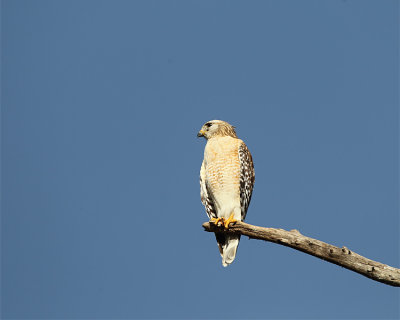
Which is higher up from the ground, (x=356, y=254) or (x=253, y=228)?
(x=253, y=228)

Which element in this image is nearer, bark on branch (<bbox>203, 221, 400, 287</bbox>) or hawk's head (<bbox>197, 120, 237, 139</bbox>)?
bark on branch (<bbox>203, 221, 400, 287</bbox>)

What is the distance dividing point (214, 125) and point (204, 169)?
0.90 metres

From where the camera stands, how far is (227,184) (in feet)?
30.1

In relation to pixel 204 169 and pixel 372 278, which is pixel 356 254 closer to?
pixel 372 278

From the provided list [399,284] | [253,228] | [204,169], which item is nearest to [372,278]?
[399,284]

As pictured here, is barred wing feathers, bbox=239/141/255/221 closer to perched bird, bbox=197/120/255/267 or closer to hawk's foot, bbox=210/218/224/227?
perched bird, bbox=197/120/255/267

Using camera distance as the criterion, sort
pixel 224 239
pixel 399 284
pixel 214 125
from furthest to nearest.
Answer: pixel 214 125 → pixel 224 239 → pixel 399 284

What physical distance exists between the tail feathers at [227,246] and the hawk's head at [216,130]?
191 cm

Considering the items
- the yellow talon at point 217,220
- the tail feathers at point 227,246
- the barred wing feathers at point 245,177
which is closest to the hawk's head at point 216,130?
the barred wing feathers at point 245,177

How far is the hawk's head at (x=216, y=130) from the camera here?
991 centimetres

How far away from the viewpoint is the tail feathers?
Answer: 896 centimetres

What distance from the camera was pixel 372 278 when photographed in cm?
688

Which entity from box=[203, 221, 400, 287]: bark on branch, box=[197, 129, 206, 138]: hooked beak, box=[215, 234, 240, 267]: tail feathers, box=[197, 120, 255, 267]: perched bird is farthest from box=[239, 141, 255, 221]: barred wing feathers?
box=[203, 221, 400, 287]: bark on branch

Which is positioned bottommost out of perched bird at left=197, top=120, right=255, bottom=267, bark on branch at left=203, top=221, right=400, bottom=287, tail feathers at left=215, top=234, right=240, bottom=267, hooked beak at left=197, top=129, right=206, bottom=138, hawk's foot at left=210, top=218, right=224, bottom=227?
→ bark on branch at left=203, top=221, right=400, bottom=287
